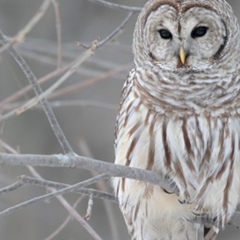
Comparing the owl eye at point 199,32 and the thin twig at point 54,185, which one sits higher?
the owl eye at point 199,32

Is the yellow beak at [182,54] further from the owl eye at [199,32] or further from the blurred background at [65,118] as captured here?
the blurred background at [65,118]

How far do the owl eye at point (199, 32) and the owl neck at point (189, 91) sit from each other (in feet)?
0.80

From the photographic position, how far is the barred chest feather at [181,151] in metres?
5.41

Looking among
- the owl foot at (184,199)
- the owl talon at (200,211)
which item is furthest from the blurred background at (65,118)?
the owl foot at (184,199)

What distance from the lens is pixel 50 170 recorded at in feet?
32.8

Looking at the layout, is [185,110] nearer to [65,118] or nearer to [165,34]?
[165,34]

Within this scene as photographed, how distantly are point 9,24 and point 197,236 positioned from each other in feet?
16.5

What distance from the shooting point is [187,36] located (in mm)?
5367

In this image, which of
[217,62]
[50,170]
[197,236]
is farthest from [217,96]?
[50,170]

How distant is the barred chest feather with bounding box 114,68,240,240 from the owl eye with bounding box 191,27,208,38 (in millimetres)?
346

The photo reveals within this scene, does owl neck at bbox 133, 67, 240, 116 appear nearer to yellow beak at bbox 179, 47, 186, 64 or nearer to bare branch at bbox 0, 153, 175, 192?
yellow beak at bbox 179, 47, 186, 64

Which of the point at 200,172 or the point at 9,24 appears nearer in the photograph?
the point at 200,172

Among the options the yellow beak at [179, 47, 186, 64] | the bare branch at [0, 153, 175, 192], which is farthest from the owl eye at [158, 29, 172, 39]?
the bare branch at [0, 153, 175, 192]

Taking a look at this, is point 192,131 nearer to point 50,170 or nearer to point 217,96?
point 217,96
